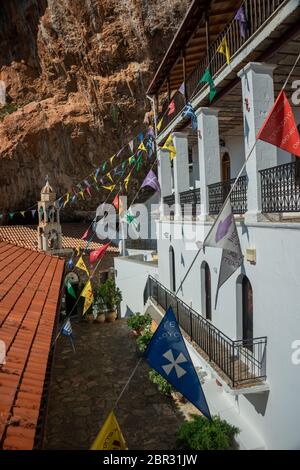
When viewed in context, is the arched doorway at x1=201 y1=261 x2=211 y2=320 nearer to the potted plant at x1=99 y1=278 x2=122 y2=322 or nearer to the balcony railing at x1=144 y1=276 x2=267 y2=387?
the balcony railing at x1=144 y1=276 x2=267 y2=387

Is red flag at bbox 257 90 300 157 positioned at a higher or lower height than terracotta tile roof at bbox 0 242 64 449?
higher

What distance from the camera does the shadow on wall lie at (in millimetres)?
6965

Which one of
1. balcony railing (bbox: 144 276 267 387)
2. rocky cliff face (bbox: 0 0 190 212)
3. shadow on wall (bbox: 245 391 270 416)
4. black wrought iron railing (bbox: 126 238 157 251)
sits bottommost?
shadow on wall (bbox: 245 391 270 416)

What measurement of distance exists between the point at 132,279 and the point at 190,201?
715 centimetres

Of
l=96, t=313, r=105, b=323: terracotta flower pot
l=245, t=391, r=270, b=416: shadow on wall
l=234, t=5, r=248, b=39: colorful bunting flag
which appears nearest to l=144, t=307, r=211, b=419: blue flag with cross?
l=245, t=391, r=270, b=416: shadow on wall

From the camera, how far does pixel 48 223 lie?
58.2 feet

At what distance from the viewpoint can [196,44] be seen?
1157 centimetres

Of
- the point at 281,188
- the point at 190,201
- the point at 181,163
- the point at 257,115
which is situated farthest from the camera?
the point at 181,163

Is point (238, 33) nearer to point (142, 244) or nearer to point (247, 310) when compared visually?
point (247, 310)

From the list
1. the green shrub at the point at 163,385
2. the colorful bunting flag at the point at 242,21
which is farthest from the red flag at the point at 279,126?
the green shrub at the point at 163,385

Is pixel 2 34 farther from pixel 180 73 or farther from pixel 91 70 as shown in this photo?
pixel 180 73

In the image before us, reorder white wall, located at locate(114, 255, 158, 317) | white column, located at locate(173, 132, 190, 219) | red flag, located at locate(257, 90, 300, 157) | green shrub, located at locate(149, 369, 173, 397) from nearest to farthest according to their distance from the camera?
red flag, located at locate(257, 90, 300, 157) < green shrub, located at locate(149, 369, 173, 397) < white column, located at locate(173, 132, 190, 219) < white wall, located at locate(114, 255, 158, 317)

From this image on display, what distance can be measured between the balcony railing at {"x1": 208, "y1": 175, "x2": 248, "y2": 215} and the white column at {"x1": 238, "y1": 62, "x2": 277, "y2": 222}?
54 cm

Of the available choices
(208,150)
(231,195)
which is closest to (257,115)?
(231,195)
